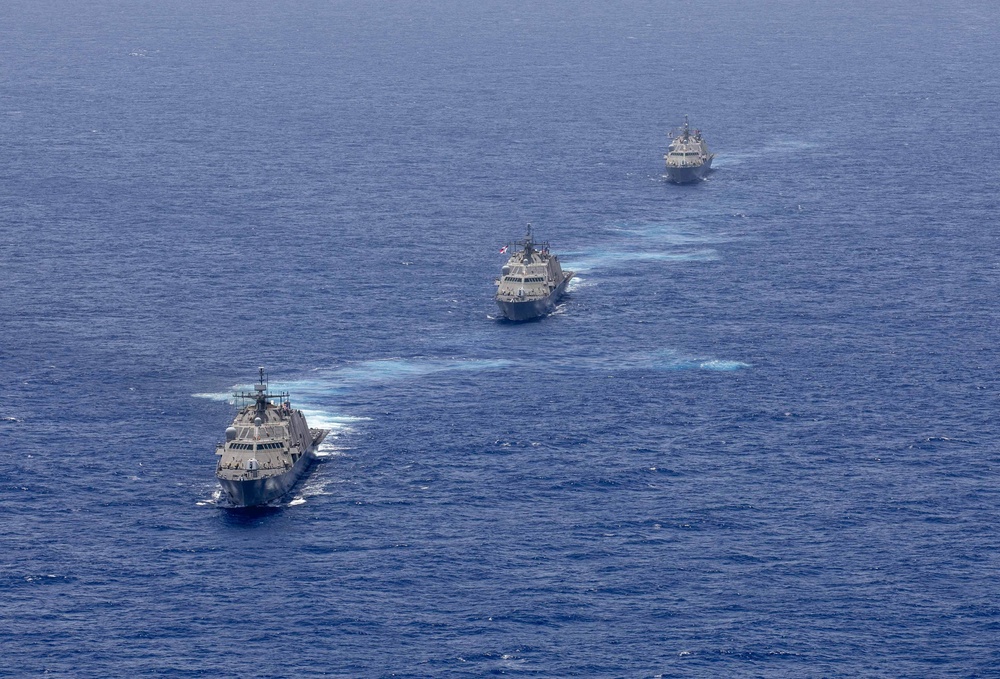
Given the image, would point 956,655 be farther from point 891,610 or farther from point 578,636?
point 578,636

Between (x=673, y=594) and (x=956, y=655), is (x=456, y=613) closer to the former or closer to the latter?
(x=673, y=594)

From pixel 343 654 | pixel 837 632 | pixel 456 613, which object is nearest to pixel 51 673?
pixel 343 654

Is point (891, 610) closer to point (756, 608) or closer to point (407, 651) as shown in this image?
point (756, 608)

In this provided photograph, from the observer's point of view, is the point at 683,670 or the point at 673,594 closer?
the point at 683,670

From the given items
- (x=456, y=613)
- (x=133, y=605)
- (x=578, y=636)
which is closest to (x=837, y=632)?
(x=578, y=636)

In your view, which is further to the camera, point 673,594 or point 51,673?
point 673,594

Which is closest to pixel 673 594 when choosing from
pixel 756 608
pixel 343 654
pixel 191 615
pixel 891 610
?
pixel 756 608
